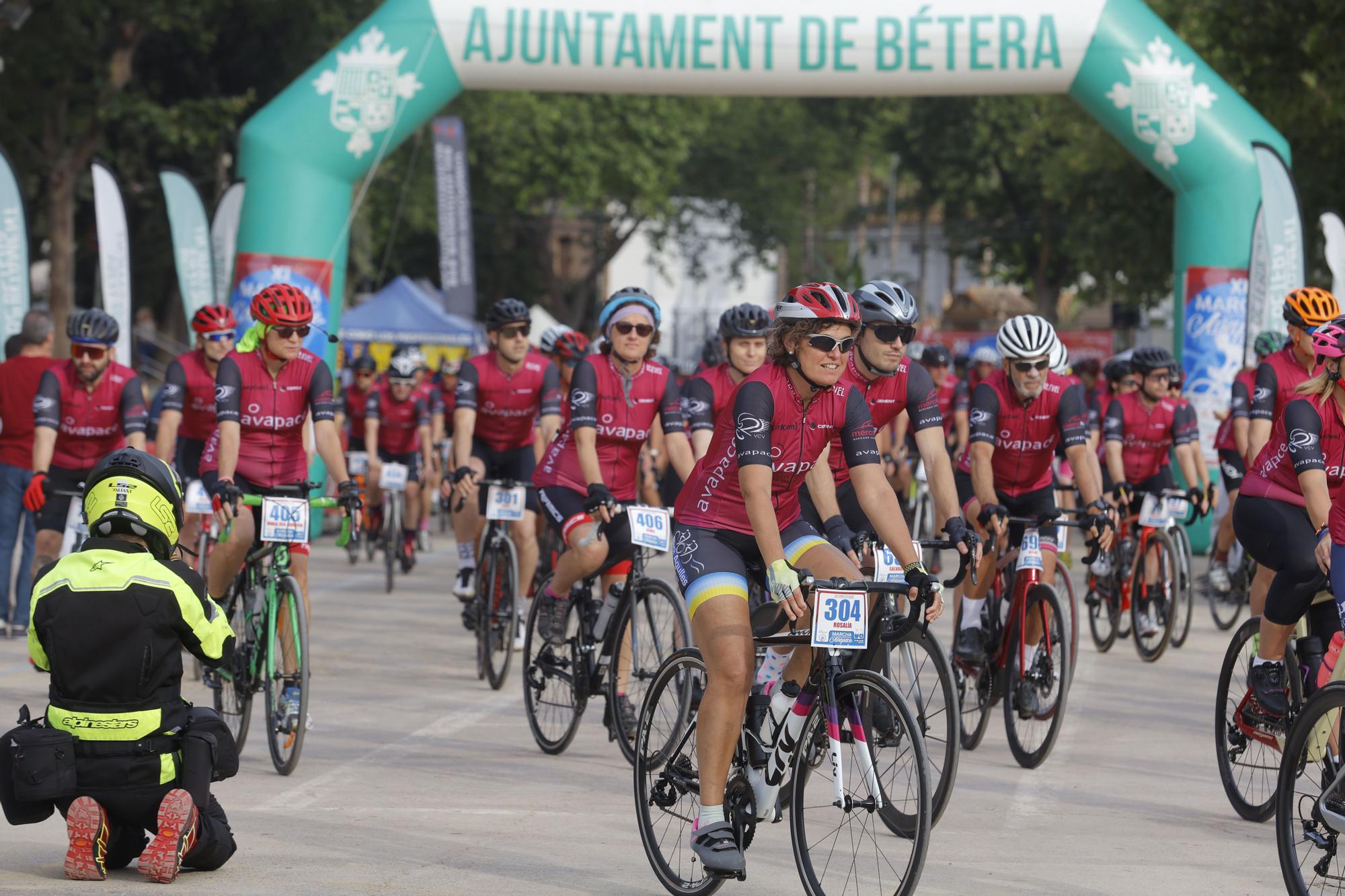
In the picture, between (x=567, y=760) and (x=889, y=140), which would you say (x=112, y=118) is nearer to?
(x=567, y=760)

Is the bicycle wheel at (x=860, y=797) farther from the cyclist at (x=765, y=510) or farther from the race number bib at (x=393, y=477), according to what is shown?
the race number bib at (x=393, y=477)

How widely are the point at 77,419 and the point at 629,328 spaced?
4.32 metres

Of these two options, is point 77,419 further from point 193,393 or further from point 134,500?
point 134,500

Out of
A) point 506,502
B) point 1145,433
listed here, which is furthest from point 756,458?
point 1145,433

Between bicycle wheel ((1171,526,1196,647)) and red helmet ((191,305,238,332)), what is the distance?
20.4 feet

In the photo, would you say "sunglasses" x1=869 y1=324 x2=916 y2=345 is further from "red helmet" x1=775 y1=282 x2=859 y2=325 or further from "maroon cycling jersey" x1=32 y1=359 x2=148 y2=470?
"maroon cycling jersey" x1=32 y1=359 x2=148 y2=470

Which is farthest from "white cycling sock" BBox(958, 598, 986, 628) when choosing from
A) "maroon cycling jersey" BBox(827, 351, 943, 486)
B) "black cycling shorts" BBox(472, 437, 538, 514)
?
"black cycling shorts" BBox(472, 437, 538, 514)

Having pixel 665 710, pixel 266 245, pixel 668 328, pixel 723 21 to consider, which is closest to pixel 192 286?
pixel 266 245

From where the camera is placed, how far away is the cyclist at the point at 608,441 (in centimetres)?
885

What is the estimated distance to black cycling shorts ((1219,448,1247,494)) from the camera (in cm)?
1386

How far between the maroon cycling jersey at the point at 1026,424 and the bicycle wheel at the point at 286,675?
3300 mm

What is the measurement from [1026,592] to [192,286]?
49.7 ft

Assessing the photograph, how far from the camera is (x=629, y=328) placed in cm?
930

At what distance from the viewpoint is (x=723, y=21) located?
63.2 ft
